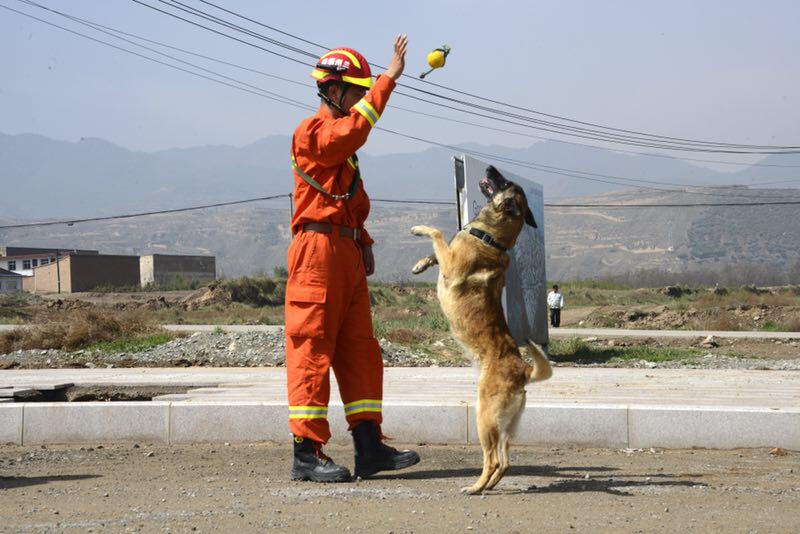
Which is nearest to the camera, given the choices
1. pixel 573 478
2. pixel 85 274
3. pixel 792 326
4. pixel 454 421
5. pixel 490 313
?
pixel 490 313

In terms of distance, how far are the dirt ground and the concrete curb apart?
133 mm

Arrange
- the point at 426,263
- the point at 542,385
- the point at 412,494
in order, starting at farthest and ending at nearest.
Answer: the point at 542,385 < the point at 426,263 < the point at 412,494

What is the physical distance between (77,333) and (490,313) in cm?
1539

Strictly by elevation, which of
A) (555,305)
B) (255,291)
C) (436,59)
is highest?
(436,59)

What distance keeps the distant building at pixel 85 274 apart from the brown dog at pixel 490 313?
73.9 metres

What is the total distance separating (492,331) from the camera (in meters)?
5.52

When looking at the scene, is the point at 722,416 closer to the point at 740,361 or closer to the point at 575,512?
the point at 575,512

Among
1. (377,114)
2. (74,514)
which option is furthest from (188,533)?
(377,114)

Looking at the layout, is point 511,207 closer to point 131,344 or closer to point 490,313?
point 490,313

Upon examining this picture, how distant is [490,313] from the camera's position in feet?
18.3

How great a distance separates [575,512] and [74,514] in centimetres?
260

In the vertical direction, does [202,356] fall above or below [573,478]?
above

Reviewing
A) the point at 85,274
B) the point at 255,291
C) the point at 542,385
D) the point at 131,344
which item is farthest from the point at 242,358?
the point at 85,274

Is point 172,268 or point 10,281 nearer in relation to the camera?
point 10,281
